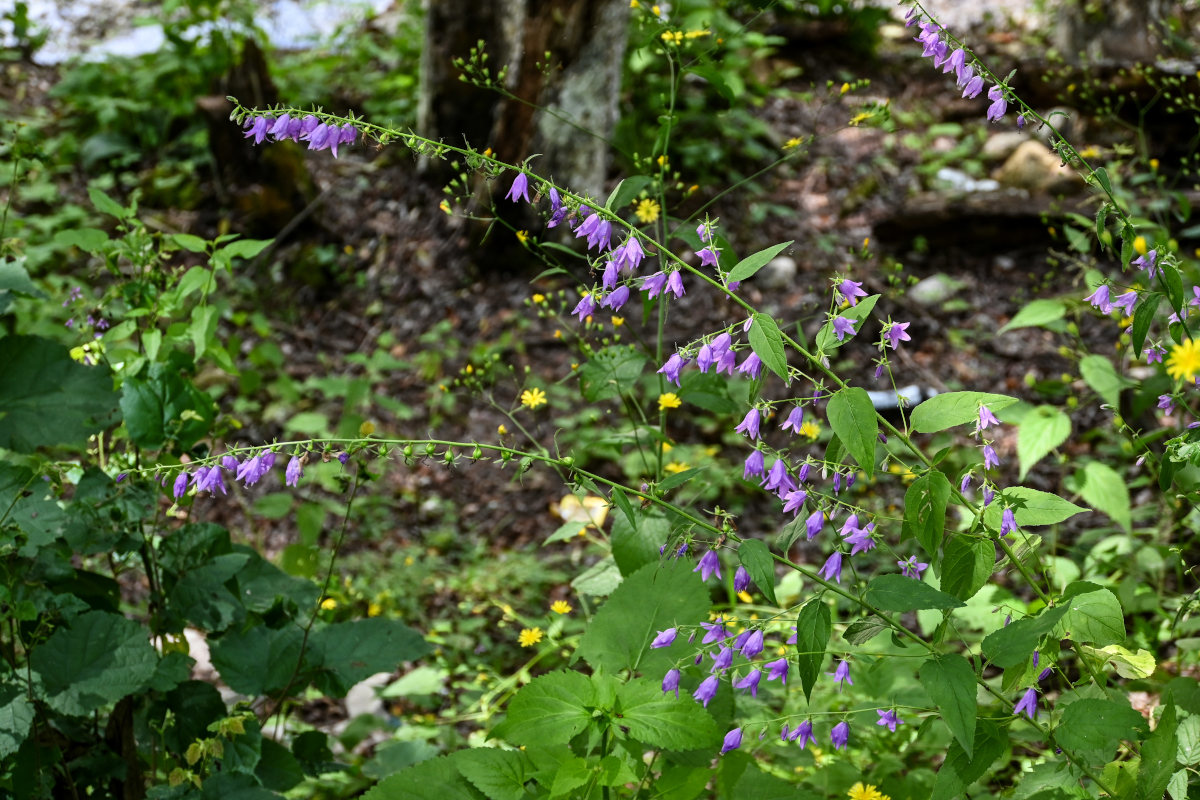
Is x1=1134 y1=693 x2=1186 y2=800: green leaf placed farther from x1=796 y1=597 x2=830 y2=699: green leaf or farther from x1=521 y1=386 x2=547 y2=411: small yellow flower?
x1=521 y1=386 x2=547 y2=411: small yellow flower

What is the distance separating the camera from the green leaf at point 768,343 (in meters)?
1.21

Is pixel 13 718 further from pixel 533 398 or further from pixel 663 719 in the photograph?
pixel 533 398

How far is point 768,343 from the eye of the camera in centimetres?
124

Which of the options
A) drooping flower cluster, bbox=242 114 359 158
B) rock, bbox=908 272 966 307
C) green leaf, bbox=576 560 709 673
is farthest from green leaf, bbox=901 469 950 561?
rock, bbox=908 272 966 307

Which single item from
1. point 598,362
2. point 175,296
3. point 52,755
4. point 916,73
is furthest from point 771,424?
point 916,73

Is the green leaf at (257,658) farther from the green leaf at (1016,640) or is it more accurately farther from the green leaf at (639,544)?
the green leaf at (1016,640)

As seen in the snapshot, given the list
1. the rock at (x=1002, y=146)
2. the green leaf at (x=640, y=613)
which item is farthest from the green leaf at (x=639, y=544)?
the rock at (x=1002, y=146)

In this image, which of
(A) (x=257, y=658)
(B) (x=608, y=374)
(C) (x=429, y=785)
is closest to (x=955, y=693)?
(C) (x=429, y=785)

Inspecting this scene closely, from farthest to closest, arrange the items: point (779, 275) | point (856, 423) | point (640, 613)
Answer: point (779, 275)
point (640, 613)
point (856, 423)

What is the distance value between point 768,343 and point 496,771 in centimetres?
91

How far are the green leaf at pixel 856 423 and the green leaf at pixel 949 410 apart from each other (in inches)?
5.3

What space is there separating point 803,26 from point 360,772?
6315 mm

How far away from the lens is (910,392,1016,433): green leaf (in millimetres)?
1334

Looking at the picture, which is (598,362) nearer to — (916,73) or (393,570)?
(393,570)
